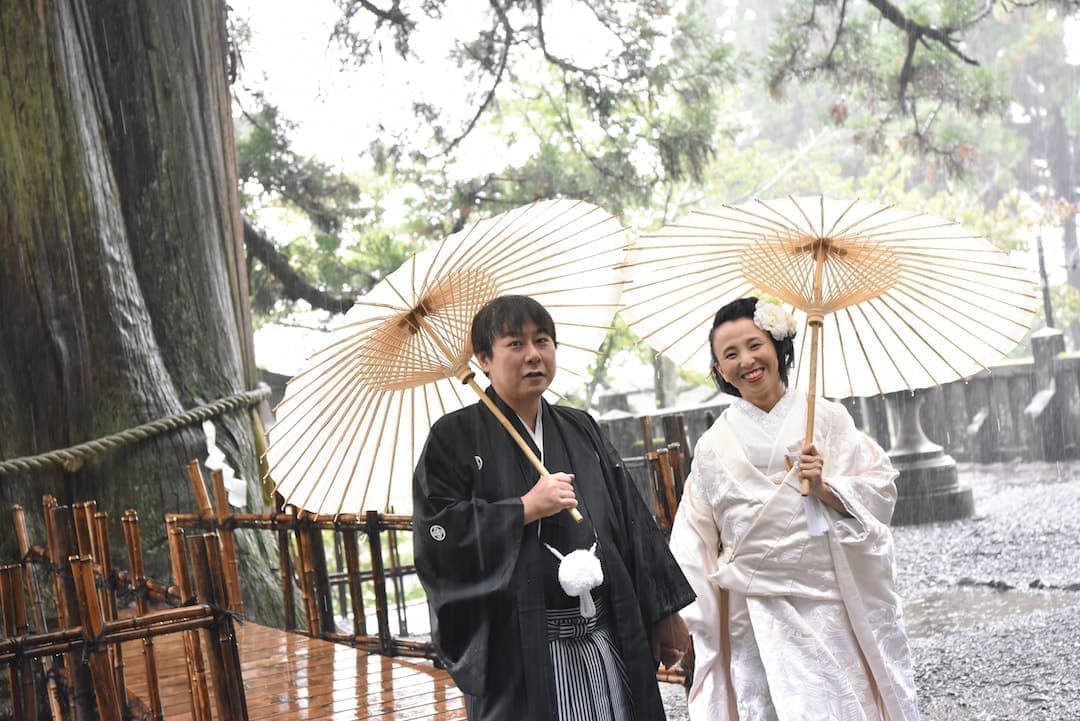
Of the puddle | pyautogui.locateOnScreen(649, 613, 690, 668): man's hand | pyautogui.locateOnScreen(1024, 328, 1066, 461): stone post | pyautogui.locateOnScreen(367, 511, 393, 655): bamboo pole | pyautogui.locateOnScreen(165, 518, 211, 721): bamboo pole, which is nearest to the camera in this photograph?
pyautogui.locateOnScreen(649, 613, 690, 668): man's hand

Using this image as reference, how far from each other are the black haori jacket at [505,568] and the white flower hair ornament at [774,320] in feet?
1.99

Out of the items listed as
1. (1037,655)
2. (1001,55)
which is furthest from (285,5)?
(1001,55)

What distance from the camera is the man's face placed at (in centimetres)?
196

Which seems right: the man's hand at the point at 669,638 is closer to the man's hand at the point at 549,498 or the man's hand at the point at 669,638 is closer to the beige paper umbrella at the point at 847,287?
the man's hand at the point at 549,498

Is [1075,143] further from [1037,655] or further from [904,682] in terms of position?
[904,682]

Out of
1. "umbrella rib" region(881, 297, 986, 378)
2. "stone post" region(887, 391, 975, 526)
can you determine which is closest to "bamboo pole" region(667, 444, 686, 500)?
"umbrella rib" region(881, 297, 986, 378)

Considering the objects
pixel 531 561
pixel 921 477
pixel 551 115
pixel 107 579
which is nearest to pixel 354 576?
pixel 107 579

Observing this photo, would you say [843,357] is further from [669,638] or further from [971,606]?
[971,606]

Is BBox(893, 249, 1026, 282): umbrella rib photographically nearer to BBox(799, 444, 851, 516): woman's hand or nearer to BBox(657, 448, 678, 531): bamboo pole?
BBox(799, 444, 851, 516): woman's hand

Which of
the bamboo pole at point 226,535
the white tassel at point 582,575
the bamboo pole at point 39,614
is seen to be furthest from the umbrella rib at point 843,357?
Result: the bamboo pole at point 226,535

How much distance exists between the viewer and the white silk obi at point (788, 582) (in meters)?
2.38

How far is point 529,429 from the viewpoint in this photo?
2020mm

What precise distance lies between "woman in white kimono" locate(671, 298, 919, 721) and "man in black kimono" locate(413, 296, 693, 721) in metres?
0.45

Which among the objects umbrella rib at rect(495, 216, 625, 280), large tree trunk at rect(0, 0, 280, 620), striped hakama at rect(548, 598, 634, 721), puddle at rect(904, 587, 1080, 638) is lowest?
puddle at rect(904, 587, 1080, 638)
